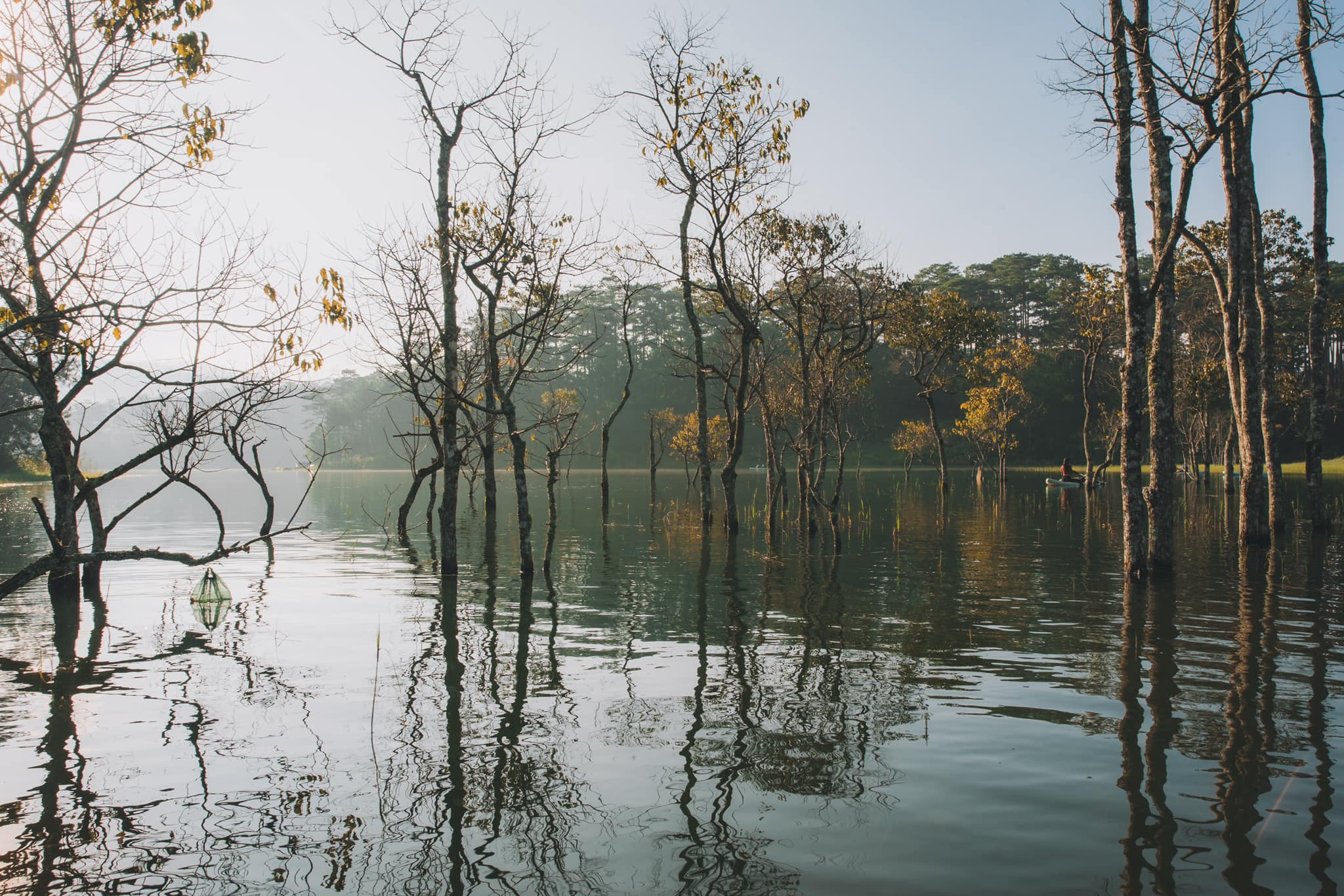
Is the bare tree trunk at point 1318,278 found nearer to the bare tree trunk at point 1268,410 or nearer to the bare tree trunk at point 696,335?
the bare tree trunk at point 1268,410

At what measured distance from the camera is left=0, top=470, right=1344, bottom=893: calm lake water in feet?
19.0

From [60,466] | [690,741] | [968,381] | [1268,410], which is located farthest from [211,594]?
[968,381]

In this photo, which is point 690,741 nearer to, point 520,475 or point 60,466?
point 520,475

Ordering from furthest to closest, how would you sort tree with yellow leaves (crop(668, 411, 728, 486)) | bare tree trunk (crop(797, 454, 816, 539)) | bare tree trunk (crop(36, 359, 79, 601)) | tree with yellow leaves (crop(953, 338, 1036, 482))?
tree with yellow leaves (crop(668, 411, 728, 486)) < tree with yellow leaves (crop(953, 338, 1036, 482)) < bare tree trunk (crop(797, 454, 816, 539)) < bare tree trunk (crop(36, 359, 79, 601))

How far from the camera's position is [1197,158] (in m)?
14.4

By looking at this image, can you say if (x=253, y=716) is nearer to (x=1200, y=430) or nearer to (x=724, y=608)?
(x=724, y=608)

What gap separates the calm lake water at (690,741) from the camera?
579 centimetres

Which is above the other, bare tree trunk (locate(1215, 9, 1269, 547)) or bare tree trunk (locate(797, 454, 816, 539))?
bare tree trunk (locate(1215, 9, 1269, 547))

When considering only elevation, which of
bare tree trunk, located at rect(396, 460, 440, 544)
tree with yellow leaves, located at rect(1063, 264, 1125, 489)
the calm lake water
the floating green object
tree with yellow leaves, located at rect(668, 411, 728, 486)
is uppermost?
tree with yellow leaves, located at rect(1063, 264, 1125, 489)

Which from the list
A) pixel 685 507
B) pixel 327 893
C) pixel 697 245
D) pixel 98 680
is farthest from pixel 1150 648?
pixel 685 507

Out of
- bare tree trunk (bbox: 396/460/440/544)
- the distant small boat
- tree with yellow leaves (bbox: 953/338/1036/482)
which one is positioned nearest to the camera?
the distant small boat

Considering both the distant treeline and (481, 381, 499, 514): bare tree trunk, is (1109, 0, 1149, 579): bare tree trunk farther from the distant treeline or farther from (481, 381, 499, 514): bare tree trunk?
the distant treeline

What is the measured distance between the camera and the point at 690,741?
8242 millimetres

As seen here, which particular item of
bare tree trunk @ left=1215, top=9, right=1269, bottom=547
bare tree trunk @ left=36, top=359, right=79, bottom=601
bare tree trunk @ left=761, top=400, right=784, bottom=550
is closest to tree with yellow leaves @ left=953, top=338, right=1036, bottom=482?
bare tree trunk @ left=761, top=400, right=784, bottom=550
